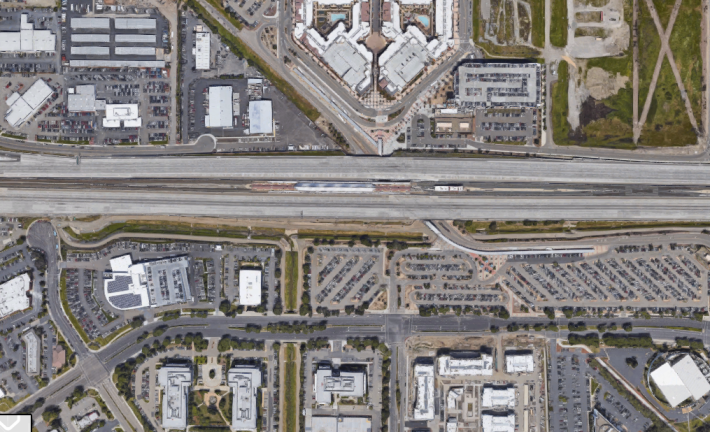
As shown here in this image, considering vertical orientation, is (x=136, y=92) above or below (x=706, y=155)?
above

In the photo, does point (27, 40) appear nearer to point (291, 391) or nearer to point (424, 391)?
point (291, 391)

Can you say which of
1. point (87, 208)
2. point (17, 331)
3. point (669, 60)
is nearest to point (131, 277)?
point (87, 208)

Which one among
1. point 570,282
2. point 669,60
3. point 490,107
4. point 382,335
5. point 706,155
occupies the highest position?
point 669,60

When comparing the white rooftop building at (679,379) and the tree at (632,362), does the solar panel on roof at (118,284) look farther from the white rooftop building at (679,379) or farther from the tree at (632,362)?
the white rooftop building at (679,379)

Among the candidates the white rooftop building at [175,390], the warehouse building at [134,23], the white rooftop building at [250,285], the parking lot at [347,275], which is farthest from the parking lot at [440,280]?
the warehouse building at [134,23]

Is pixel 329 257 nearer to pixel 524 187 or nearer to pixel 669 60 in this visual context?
pixel 524 187

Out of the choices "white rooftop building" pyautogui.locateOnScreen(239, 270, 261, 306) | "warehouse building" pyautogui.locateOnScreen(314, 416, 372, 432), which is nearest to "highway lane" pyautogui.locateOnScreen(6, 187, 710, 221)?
"white rooftop building" pyautogui.locateOnScreen(239, 270, 261, 306)

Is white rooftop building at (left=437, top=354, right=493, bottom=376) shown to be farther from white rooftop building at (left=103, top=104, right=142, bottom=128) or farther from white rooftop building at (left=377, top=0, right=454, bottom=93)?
white rooftop building at (left=103, top=104, right=142, bottom=128)
